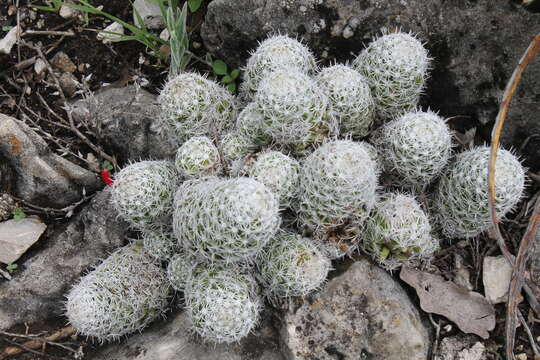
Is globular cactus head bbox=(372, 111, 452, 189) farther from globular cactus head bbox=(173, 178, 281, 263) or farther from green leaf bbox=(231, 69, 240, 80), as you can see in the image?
green leaf bbox=(231, 69, 240, 80)

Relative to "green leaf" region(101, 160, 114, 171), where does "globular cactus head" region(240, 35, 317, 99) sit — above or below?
above

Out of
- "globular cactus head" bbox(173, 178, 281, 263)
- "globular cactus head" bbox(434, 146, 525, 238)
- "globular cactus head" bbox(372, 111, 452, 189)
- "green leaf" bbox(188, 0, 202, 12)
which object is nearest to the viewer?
"globular cactus head" bbox(173, 178, 281, 263)

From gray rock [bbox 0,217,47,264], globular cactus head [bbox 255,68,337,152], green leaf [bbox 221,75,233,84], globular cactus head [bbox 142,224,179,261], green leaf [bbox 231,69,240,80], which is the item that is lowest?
gray rock [bbox 0,217,47,264]

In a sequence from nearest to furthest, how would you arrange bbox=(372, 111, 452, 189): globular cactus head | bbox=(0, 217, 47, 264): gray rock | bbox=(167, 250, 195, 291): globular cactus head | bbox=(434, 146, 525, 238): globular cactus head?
bbox=(434, 146, 525, 238): globular cactus head < bbox=(372, 111, 452, 189): globular cactus head < bbox=(167, 250, 195, 291): globular cactus head < bbox=(0, 217, 47, 264): gray rock

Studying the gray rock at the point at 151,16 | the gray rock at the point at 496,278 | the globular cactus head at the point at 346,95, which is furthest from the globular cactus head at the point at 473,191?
the gray rock at the point at 151,16

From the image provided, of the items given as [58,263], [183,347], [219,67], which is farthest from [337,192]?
[58,263]

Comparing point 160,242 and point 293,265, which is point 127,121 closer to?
point 160,242

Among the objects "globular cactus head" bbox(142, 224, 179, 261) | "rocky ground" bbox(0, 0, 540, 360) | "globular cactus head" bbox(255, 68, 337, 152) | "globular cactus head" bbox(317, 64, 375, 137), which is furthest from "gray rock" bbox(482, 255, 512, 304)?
"globular cactus head" bbox(142, 224, 179, 261)
